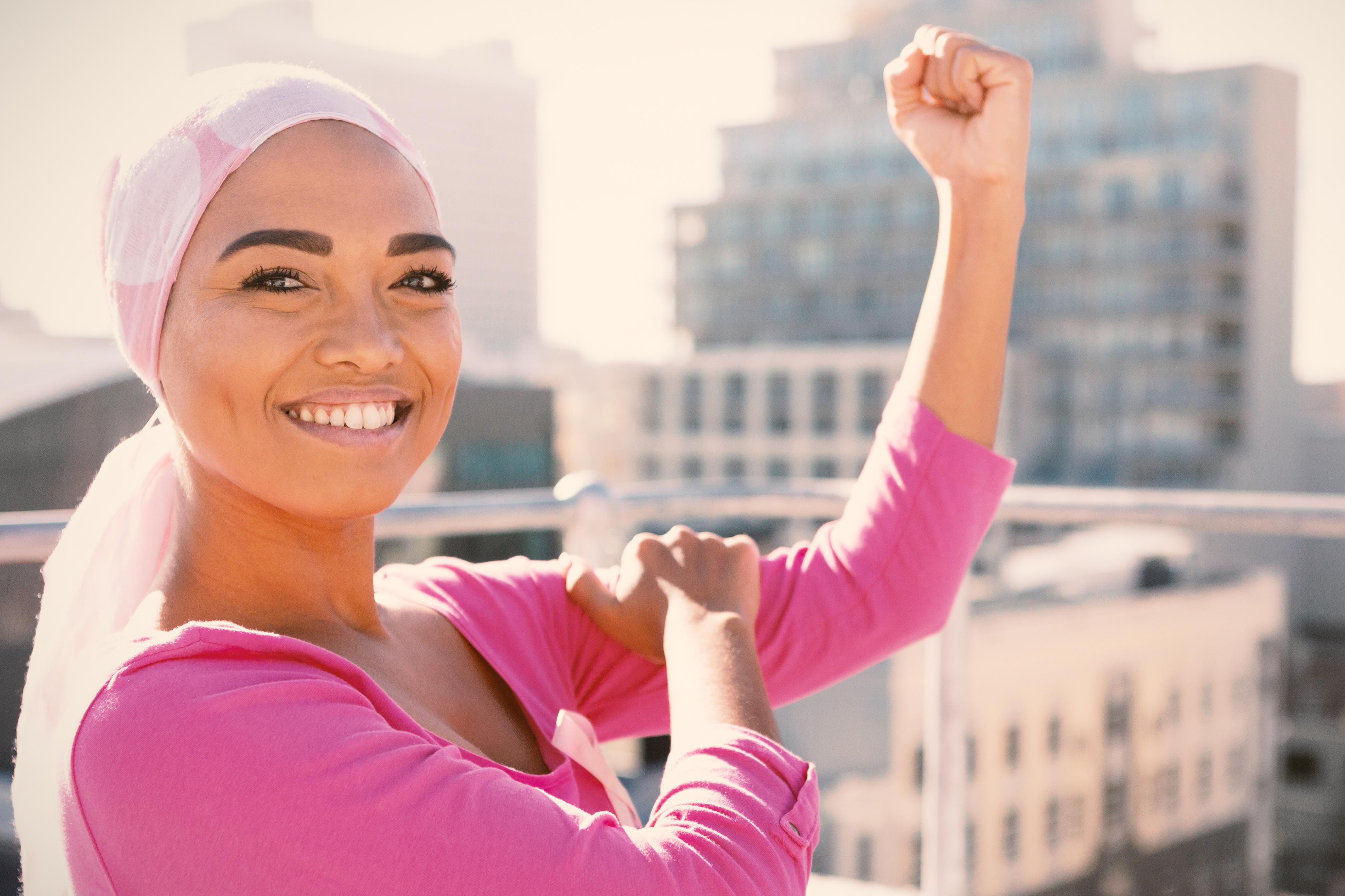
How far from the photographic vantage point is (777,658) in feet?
3.36

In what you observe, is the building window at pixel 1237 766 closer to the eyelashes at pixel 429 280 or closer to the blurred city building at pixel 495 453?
the blurred city building at pixel 495 453

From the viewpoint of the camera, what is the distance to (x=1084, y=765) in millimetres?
34469

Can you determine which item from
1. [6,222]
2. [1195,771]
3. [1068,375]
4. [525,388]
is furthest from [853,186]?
[6,222]

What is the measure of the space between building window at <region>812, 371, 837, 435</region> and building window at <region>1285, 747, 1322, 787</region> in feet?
69.1

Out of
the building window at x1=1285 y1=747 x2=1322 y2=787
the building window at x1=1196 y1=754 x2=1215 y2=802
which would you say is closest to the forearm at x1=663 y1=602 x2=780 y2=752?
the building window at x1=1196 y1=754 x2=1215 y2=802

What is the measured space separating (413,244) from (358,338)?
0.08 meters

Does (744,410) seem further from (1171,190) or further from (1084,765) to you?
(1084,765)

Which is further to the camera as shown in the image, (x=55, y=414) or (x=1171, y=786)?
(x=1171, y=786)

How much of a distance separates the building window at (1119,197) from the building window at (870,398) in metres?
11.6

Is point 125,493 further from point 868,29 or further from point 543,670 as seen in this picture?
point 868,29

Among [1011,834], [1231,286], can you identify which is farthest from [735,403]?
[1011,834]

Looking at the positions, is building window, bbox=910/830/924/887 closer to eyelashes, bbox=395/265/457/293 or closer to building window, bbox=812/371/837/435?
building window, bbox=812/371/837/435

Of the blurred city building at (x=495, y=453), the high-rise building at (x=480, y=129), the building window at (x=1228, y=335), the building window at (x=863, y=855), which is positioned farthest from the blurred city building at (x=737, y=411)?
the building window at (x=863, y=855)

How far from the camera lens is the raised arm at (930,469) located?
3.37 ft
